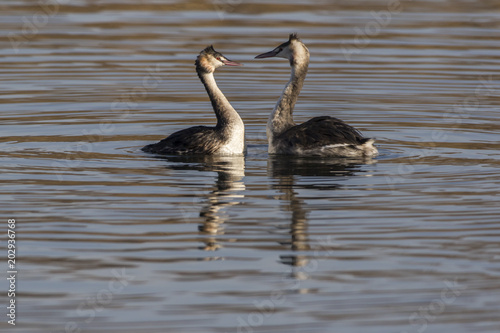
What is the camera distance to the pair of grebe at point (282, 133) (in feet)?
43.0

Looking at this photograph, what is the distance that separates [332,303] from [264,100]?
10448 mm

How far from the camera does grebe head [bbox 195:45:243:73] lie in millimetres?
13898

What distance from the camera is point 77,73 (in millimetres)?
20484

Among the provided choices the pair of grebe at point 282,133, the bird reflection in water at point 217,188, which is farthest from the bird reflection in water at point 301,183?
the bird reflection in water at point 217,188

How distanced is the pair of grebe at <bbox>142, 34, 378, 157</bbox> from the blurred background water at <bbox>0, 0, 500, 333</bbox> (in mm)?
275

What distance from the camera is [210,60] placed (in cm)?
1399

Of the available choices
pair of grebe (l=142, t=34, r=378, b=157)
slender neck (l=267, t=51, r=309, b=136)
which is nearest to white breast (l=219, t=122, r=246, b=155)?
pair of grebe (l=142, t=34, r=378, b=157)

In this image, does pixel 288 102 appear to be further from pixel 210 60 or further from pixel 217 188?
pixel 217 188

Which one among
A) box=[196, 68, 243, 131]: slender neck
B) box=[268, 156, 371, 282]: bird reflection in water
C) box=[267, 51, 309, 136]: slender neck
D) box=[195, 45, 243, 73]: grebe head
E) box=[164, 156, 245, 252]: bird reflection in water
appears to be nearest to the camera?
box=[268, 156, 371, 282]: bird reflection in water

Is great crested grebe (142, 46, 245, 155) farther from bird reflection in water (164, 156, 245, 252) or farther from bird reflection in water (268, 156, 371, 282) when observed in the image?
bird reflection in water (268, 156, 371, 282)

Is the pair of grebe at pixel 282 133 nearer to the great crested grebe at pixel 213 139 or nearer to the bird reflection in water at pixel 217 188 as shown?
the great crested grebe at pixel 213 139

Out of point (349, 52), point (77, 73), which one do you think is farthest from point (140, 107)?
point (349, 52)

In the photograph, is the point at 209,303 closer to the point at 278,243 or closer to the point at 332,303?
the point at 332,303

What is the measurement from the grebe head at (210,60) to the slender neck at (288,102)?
34.7 inches
